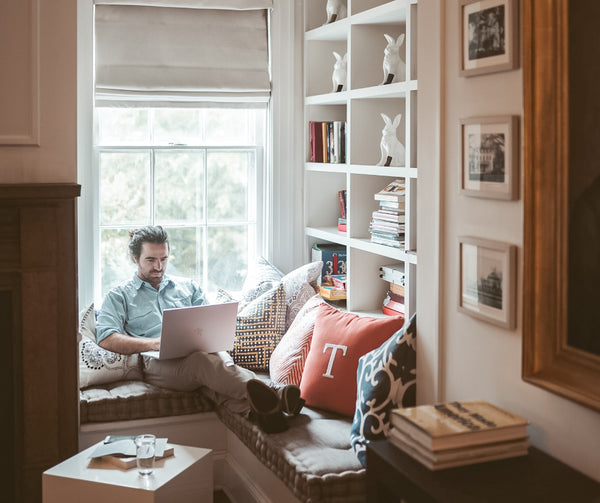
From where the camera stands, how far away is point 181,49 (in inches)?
167

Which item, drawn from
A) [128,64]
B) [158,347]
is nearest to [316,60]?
[128,64]

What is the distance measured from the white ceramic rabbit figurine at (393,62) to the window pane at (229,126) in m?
1.10

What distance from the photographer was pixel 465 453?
2.01m

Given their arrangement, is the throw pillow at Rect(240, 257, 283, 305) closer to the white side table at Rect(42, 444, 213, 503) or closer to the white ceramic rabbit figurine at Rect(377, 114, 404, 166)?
the white ceramic rabbit figurine at Rect(377, 114, 404, 166)

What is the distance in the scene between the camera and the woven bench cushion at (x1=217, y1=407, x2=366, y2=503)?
8.45 feet

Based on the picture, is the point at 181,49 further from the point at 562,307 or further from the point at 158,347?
the point at 562,307

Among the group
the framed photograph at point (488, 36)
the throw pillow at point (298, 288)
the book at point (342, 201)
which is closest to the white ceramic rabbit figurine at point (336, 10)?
the book at point (342, 201)

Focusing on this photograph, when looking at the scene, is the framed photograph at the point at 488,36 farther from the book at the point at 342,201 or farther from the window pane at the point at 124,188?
the window pane at the point at 124,188

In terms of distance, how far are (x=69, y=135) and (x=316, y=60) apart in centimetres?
171

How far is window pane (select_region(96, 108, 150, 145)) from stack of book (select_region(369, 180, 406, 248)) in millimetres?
1382

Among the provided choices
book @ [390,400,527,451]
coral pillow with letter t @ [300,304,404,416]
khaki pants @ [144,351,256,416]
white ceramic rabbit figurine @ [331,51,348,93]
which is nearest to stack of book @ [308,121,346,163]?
white ceramic rabbit figurine @ [331,51,348,93]

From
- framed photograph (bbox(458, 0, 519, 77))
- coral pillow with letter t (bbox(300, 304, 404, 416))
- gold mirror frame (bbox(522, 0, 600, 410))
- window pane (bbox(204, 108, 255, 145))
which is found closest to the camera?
gold mirror frame (bbox(522, 0, 600, 410))

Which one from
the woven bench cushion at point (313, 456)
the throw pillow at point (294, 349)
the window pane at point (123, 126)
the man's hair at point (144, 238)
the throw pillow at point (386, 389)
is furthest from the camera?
the window pane at point (123, 126)

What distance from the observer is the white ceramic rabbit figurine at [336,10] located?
4105 millimetres
